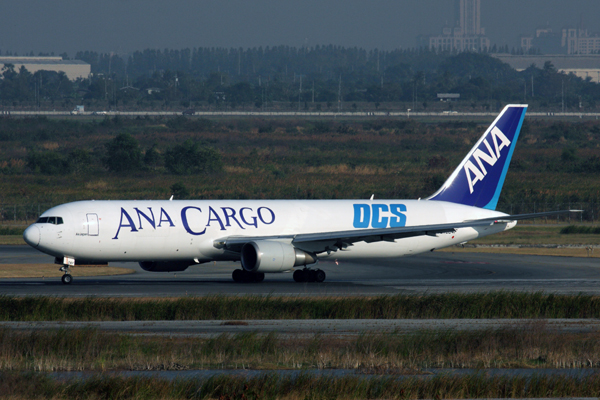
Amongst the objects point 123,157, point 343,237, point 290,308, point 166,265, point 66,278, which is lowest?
point 66,278

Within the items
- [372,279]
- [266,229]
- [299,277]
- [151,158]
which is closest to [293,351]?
[299,277]

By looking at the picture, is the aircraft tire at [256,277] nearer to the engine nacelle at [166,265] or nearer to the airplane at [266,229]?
the airplane at [266,229]

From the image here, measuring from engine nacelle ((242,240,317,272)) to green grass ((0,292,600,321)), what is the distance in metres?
6.68

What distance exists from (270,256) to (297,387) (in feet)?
71.3

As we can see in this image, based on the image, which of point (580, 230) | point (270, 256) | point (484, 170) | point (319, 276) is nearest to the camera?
point (270, 256)

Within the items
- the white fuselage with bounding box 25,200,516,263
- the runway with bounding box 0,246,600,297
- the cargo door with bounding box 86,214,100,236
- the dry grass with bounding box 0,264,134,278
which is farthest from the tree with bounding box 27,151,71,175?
the cargo door with bounding box 86,214,100,236

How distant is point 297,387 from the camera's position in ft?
55.5

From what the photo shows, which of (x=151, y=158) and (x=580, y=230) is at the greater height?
(x=151, y=158)

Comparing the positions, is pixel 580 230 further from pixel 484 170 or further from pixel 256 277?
pixel 256 277

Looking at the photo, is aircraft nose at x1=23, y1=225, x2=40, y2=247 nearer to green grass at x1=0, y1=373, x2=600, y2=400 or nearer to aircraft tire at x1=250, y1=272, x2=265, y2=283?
aircraft tire at x1=250, y1=272, x2=265, y2=283

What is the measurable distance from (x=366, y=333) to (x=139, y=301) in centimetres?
1004

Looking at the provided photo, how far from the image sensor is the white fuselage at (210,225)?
1529 inches

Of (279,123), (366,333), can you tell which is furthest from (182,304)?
(279,123)

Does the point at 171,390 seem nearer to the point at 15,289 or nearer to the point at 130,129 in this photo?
the point at 15,289
